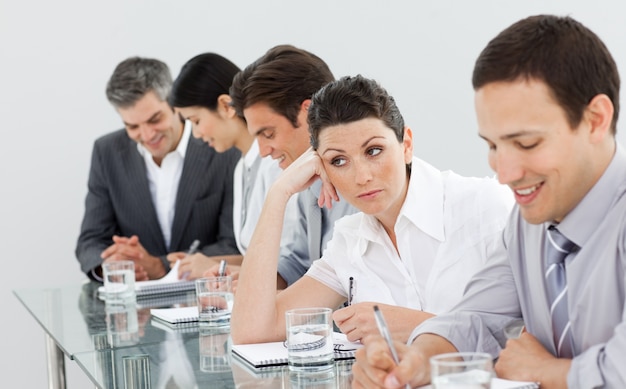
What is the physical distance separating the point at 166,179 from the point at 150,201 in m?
0.14

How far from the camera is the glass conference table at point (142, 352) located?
197 centimetres

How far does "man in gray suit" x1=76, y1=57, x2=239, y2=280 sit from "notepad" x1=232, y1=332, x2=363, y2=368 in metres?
2.13

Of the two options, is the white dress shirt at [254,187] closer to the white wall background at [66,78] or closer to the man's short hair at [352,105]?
the man's short hair at [352,105]

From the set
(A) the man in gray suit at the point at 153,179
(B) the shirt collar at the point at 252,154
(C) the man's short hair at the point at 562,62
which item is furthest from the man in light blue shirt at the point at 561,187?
(A) the man in gray suit at the point at 153,179

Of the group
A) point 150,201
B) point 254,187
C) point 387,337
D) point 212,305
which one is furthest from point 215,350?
point 150,201

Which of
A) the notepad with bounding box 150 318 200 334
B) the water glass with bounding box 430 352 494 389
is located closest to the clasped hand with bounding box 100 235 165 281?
the notepad with bounding box 150 318 200 334

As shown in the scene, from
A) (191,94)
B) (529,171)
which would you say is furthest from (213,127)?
(529,171)

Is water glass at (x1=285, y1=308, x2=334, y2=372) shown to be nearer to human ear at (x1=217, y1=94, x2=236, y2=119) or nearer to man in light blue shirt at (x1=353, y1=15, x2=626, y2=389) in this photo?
man in light blue shirt at (x1=353, y1=15, x2=626, y2=389)

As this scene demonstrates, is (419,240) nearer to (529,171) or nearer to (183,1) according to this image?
(529,171)

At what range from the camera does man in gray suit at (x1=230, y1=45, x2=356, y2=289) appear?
3043 millimetres

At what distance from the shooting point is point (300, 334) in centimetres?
198

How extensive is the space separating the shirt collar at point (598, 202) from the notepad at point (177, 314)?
1.53 metres

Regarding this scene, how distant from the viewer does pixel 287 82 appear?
304 cm

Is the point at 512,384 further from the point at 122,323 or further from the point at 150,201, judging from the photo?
A: the point at 150,201
